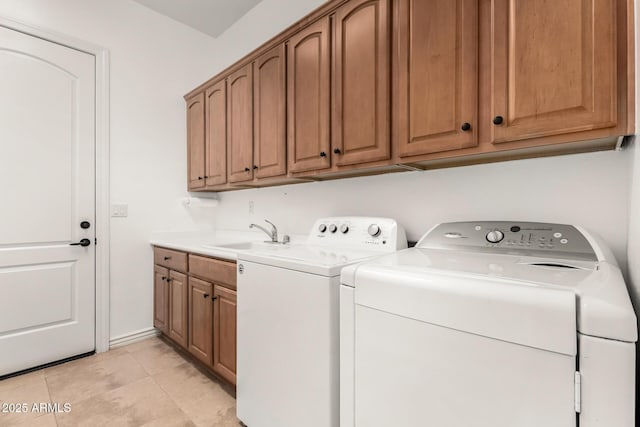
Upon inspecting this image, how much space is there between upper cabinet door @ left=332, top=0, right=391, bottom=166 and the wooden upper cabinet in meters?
1.21

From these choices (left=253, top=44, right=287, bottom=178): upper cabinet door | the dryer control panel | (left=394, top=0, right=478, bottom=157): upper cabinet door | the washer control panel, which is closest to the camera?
the dryer control panel

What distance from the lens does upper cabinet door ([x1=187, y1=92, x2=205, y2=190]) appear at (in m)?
2.69

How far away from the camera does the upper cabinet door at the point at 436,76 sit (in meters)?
1.16

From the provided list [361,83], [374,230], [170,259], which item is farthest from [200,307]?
[361,83]

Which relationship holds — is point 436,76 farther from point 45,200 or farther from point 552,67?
point 45,200

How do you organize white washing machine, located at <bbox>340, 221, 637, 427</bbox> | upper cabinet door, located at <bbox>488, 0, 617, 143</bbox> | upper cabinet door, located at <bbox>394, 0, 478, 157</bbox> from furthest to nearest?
upper cabinet door, located at <bbox>394, 0, 478, 157</bbox> → upper cabinet door, located at <bbox>488, 0, 617, 143</bbox> → white washing machine, located at <bbox>340, 221, 637, 427</bbox>

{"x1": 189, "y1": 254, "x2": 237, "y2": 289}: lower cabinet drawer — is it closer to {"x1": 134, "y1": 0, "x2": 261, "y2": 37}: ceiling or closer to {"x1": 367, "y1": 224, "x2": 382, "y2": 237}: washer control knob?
{"x1": 367, "y1": 224, "x2": 382, "y2": 237}: washer control knob

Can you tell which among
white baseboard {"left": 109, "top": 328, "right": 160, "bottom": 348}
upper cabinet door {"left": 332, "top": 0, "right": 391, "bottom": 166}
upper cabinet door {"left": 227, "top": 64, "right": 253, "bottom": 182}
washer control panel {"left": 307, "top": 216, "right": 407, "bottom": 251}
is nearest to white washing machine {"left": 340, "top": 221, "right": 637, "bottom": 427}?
washer control panel {"left": 307, "top": 216, "right": 407, "bottom": 251}

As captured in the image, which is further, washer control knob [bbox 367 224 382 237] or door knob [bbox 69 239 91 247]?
door knob [bbox 69 239 91 247]

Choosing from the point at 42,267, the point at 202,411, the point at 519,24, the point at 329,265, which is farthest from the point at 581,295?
→ the point at 42,267

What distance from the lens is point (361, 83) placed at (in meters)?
1.48

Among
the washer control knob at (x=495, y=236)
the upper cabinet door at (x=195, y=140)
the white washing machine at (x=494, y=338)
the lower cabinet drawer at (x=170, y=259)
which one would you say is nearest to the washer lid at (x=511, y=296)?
the white washing machine at (x=494, y=338)

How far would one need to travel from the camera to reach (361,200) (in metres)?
1.85

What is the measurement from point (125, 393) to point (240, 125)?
1896mm
